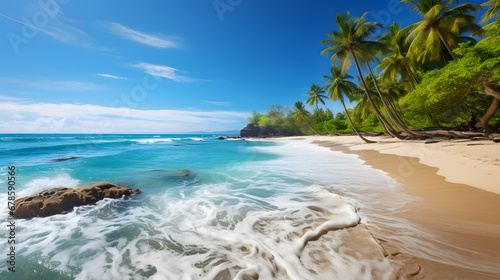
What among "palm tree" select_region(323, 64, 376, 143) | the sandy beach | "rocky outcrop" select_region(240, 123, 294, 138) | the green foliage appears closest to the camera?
the sandy beach

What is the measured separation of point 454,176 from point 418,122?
71.0 feet

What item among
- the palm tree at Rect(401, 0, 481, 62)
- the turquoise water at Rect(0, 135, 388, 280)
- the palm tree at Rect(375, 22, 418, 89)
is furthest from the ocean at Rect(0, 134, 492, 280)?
the palm tree at Rect(375, 22, 418, 89)

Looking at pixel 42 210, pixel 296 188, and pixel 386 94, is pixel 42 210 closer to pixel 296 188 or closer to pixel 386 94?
pixel 296 188

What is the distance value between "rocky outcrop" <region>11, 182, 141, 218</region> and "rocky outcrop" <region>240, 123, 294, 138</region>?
197 feet

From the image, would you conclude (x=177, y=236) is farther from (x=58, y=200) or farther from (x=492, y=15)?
(x=492, y=15)

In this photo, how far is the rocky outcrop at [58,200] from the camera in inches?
157

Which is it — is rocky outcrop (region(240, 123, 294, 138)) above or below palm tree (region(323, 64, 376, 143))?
below

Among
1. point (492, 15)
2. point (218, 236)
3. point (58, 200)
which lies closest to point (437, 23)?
point (492, 15)

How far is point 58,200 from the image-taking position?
14.1 ft

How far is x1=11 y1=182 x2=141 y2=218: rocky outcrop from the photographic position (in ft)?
13.1

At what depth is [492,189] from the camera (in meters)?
4.02

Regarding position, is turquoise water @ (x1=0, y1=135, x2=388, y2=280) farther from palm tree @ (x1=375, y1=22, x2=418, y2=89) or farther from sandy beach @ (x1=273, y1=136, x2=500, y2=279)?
palm tree @ (x1=375, y1=22, x2=418, y2=89)

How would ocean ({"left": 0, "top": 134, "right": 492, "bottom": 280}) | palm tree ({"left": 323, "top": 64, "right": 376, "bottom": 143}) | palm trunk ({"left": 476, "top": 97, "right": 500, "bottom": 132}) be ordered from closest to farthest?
ocean ({"left": 0, "top": 134, "right": 492, "bottom": 280}) < palm trunk ({"left": 476, "top": 97, "right": 500, "bottom": 132}) < palm tree ({"left": 323, "top": 64, "right": 376, "bottom": 143})

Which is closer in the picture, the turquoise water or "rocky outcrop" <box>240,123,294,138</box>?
the turquoise water
